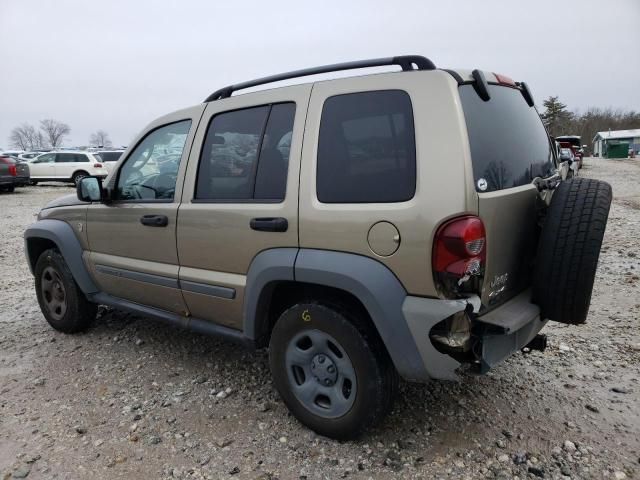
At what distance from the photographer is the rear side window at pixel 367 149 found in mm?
2260

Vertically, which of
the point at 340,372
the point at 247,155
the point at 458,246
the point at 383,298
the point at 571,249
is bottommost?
the point at 340,372

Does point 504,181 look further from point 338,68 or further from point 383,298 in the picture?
point 338,68

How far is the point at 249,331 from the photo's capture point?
2.83 meters

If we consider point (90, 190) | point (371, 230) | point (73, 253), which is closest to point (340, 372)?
point (371, 230)

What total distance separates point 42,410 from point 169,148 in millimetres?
1903

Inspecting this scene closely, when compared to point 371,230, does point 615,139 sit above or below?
below

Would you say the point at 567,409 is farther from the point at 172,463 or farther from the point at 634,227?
the point at 634,227

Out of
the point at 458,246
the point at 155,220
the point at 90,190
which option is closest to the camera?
the point at 458,246

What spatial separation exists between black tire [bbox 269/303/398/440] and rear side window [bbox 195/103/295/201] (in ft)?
2.30

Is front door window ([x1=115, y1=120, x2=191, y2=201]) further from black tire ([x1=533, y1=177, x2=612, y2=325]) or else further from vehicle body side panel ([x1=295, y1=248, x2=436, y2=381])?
black tire ([x1=533, y1=177, x2=612, y2=325])

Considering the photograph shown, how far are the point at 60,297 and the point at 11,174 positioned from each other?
1642 cm

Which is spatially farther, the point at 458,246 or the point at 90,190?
the point at 90,190

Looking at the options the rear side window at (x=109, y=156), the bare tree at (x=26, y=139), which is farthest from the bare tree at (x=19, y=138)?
the rear side window at (x=109, y=156)

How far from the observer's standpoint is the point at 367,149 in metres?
2.39
